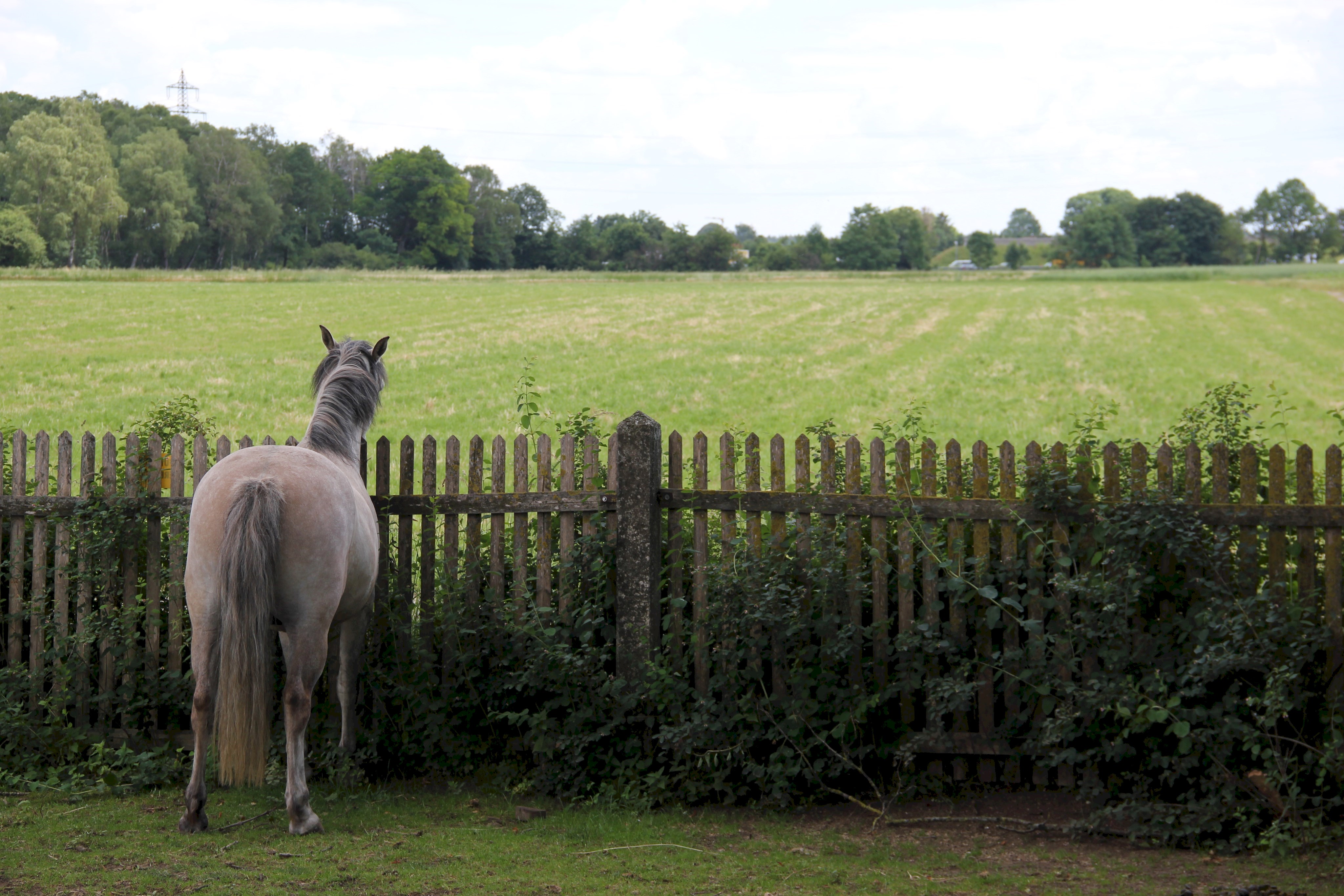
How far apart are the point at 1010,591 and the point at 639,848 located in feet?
7.08

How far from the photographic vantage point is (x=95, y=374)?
76.8 feet

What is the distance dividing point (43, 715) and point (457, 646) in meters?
2.64

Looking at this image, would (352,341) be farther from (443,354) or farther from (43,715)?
(443,354)

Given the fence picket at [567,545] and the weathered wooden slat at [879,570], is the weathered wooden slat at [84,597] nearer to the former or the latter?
the fence picket at [567,545]

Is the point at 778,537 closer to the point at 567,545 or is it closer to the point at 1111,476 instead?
the point at 567,545

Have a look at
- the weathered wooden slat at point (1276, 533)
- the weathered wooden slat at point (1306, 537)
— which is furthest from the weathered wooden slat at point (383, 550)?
the weathered wooden slat at point (1306, 537)

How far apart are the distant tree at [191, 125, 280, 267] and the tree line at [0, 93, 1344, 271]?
0.56 ft

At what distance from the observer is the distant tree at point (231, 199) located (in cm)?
9900

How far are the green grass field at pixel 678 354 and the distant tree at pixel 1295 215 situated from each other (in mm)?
101748

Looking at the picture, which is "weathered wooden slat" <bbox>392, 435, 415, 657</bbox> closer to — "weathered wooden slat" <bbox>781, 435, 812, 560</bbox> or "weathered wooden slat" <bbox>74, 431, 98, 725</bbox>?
"weathered wooden slat" <bbox>74, 431, 98, 725</bbox>

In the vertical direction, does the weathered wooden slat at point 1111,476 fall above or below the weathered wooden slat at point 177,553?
above

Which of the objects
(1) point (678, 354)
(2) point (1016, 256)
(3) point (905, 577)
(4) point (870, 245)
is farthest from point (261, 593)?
(2) point (1016, 256)

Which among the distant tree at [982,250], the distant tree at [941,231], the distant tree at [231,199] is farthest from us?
the distant tree at [941,231]

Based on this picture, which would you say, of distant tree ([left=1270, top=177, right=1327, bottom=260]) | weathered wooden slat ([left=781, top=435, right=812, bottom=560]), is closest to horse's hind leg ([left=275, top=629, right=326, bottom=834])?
weathered wooden slat ([left=781, top=435, right=812, bottom=560])
